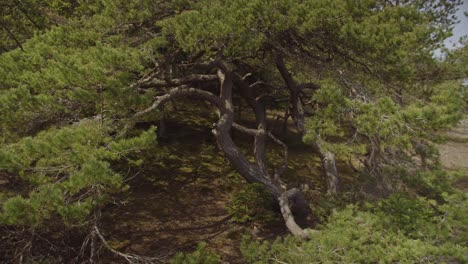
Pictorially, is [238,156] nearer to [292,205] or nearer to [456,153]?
[292,205]

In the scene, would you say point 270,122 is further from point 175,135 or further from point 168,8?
point 168,8

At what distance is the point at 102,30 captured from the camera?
21.7 ft

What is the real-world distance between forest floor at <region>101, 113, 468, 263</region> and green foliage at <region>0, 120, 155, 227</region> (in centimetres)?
124

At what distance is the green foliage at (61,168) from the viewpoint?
3662 millimetres

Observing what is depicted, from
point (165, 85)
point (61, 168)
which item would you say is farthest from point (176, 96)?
point (61, 168)

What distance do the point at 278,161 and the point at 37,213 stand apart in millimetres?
9570

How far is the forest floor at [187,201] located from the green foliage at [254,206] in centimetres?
19

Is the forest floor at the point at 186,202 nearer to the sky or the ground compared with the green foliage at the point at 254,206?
nearer to the ground

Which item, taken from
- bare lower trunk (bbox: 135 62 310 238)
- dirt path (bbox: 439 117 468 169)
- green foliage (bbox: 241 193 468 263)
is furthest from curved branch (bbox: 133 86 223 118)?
dirt path (bbox: 439 117 468 169)

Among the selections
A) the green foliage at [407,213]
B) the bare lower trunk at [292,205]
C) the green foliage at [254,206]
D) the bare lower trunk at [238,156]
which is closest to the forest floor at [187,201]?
the green foliage at [254,206]

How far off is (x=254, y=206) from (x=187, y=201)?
6.48ft

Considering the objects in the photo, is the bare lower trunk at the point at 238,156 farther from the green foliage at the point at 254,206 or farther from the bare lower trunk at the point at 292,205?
the green foliage at the point at 254,206

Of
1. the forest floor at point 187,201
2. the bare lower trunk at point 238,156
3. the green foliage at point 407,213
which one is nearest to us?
the green foliage at point 407,213

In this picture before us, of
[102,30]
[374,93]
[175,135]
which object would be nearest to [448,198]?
[374,93]
